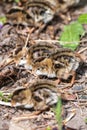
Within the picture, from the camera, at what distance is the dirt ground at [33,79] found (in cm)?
262

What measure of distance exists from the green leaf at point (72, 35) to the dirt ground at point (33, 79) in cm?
6

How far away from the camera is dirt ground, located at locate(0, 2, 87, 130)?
2.62m

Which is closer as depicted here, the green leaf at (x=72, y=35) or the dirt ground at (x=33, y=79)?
the dirt ground at (x=33, y=79)

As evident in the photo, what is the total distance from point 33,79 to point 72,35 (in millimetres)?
646

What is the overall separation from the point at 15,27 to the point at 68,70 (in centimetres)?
98

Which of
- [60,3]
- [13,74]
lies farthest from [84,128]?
[60,3]

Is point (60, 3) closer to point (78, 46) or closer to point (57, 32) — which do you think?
point (57, 32)

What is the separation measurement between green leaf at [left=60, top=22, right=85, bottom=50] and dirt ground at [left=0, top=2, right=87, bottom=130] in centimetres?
6

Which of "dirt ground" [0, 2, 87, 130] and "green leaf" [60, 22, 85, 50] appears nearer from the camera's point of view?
"dirt ground" [0, 2, 87, 130]

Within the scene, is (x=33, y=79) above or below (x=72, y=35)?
below

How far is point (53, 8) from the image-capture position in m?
3.72

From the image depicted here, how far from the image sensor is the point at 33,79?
3018mm

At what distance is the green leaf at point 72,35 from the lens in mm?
3355

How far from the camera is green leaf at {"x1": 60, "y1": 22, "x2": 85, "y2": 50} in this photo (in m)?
3.36
